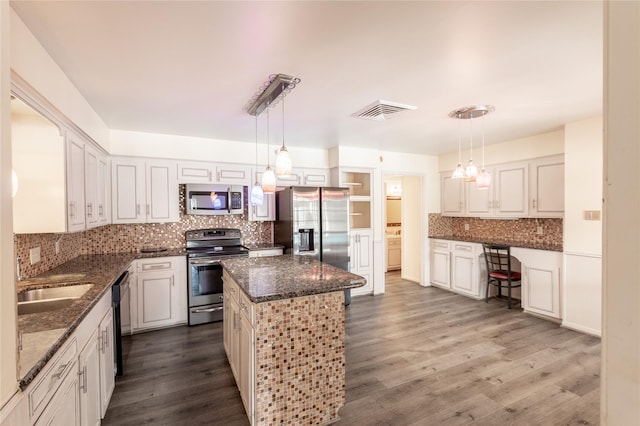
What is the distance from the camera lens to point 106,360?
2.19 m

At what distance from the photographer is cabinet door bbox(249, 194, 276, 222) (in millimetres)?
4541

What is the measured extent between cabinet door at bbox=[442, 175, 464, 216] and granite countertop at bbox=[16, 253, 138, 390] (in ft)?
16.4

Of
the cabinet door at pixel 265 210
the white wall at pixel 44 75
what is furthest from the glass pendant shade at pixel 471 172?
the white wall at pixel 44 75

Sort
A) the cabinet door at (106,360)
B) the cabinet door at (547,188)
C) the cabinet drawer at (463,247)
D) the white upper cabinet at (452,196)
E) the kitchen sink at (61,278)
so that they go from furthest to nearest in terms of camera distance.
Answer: the white upper cabinet at (452,196) → the cabinet drawer at (463,247) → the cabinet door at (547,188) → the kitchen sink at (61,278) → the cabinet door at (106,360)

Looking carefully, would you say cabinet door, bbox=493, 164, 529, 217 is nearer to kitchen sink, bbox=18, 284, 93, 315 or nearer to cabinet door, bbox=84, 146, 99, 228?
kitchen sink, bbox=18, 284, 93, 315

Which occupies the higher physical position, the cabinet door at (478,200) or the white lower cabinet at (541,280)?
the cabinet door at (478,200)

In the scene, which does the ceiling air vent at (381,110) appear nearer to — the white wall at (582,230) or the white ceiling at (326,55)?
the white ceiling at (326,55)

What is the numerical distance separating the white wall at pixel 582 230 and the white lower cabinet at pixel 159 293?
4739 millimetres

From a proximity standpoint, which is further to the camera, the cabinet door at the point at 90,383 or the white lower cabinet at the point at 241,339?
the white lower cabinet at the point at 241,339

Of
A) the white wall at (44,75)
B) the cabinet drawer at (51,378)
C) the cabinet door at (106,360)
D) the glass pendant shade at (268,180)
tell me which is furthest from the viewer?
the glass pendant shade at (268,180)

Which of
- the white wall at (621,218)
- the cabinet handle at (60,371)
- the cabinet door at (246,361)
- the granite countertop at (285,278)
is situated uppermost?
the white wall at (621,218)

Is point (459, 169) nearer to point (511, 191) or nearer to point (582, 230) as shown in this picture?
point (582, 230)

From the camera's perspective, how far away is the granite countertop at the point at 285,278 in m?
1.92

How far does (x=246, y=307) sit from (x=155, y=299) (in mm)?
2200
